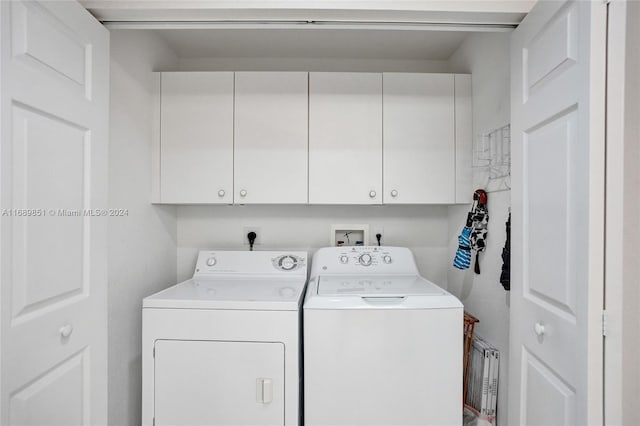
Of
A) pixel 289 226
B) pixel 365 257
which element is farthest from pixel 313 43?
pixel 365 257

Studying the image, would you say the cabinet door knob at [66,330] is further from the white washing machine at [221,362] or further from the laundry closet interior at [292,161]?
the white washing machine at [221,362]

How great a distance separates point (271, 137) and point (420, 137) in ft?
2.86

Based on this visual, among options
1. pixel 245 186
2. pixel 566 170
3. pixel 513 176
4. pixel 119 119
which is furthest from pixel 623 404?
pixel 119 119

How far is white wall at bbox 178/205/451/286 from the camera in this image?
2293 mm

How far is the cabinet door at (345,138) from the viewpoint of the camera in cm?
195

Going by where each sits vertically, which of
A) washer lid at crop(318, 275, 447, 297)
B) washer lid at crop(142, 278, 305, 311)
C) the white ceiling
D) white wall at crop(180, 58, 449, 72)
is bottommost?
washer lid at crop(142, 278, 305, 311)

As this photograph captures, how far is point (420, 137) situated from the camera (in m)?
1.97

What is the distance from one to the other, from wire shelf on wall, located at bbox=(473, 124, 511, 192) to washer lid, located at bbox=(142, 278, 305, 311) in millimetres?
1134

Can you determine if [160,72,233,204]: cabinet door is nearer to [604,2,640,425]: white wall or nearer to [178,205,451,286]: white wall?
[178,205,451,286]: white wall

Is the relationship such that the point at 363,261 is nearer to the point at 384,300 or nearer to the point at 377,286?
the point at 377,286

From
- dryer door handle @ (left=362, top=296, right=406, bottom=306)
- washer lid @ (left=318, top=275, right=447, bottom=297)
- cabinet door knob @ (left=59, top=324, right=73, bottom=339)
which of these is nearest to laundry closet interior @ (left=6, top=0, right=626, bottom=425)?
cabinet door knob @ (left=59, top=324, right=73, bottom=339)

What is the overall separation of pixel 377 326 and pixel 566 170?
934 millimetres

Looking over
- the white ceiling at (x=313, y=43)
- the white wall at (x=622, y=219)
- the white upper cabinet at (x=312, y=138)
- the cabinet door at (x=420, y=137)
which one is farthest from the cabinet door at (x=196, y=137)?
the white wall at (x=622, y=219)

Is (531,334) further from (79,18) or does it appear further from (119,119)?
(119,119)
